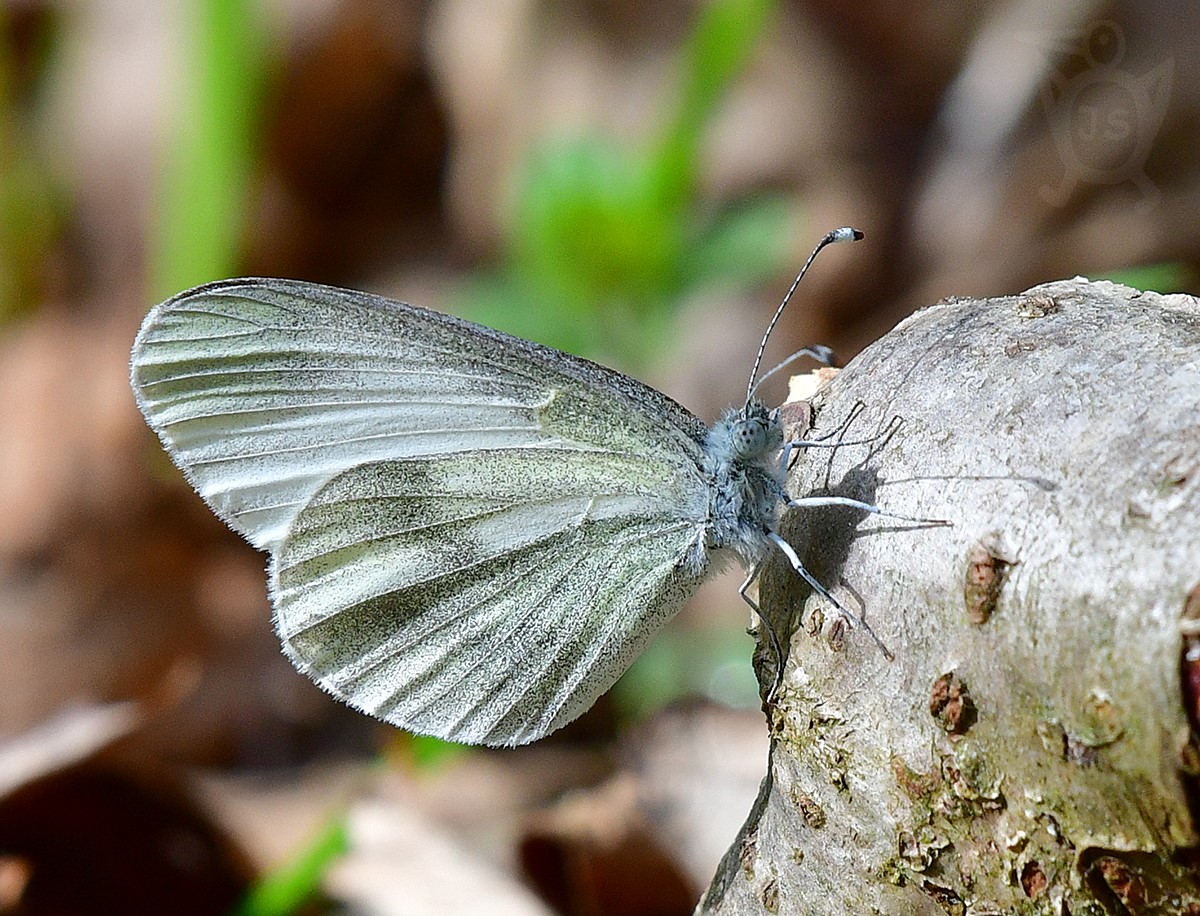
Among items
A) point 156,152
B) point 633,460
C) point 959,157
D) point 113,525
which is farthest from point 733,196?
point 633,460

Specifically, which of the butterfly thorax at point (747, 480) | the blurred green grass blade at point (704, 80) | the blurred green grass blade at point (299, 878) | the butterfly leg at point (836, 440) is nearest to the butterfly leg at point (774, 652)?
the butterfly thorax at point (747, 480)

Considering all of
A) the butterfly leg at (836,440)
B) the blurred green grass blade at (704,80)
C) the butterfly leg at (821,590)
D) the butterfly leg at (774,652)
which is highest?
the blurred green grass blade at (704,80)

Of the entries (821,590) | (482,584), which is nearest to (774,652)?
(821,590)

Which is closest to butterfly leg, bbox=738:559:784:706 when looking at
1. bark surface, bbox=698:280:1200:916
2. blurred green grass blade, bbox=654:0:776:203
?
bark surface, bbox=698:280:1200:916

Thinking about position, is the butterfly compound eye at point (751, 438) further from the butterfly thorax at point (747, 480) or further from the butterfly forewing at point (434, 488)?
the butterfly forewing at point (434, 488)

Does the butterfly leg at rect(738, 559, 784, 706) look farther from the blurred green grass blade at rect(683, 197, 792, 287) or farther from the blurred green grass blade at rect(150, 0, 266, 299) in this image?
the blurred green grass blade at rect(150, 0, 266, 299)

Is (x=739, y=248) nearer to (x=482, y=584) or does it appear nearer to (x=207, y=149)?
(x=207, y=149)

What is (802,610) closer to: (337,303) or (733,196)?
(337,303)
